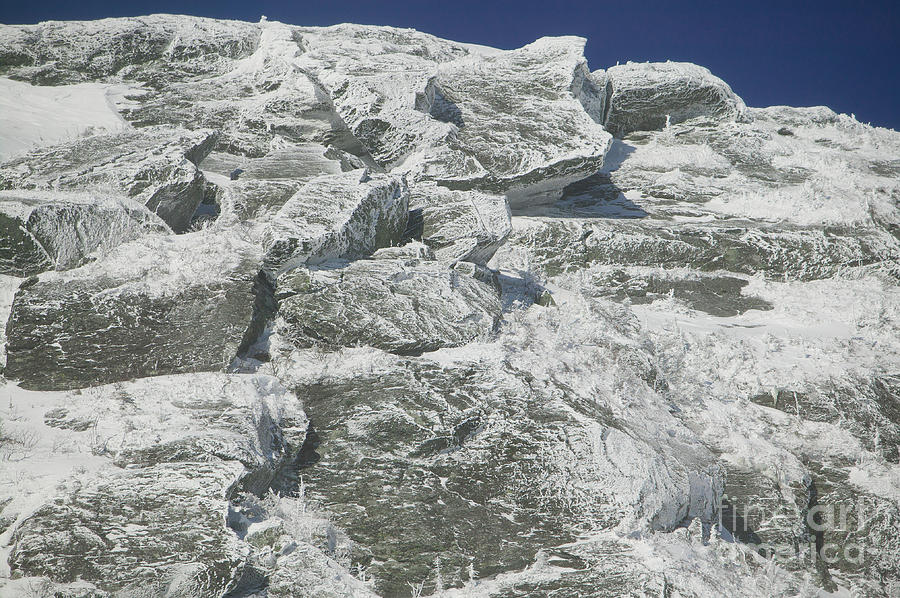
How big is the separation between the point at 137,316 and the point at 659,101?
22.0 metres

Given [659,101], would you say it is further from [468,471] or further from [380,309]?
[468,471]

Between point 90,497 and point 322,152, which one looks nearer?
point 90,497

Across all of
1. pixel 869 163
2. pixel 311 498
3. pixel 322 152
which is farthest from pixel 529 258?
pixel 869 163

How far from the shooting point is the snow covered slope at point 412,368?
7.18 metres

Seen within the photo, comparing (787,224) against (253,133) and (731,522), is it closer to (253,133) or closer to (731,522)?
(731,522)

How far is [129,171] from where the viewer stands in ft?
43.0

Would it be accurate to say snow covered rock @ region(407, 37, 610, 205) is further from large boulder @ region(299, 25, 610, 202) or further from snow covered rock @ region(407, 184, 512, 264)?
snow covered rock @ region(407, 184, 512, 264)

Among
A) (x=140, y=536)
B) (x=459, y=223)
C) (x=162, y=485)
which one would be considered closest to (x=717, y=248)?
(x=459, y=223)

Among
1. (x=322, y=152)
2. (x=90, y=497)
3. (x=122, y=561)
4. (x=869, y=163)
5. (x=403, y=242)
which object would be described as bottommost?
(x=122, y=561)

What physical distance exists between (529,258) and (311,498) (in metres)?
9.84

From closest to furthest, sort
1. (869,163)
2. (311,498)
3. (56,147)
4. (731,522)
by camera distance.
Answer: (311,498)
(731,522)
(56,147)
(869,163)

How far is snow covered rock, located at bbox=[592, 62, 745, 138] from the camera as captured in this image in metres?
24.8

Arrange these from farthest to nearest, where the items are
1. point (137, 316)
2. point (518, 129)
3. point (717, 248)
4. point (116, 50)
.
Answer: point (116, 50), point (518, 129), point (717, 248), point (137, 316)

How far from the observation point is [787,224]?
1781 cm
